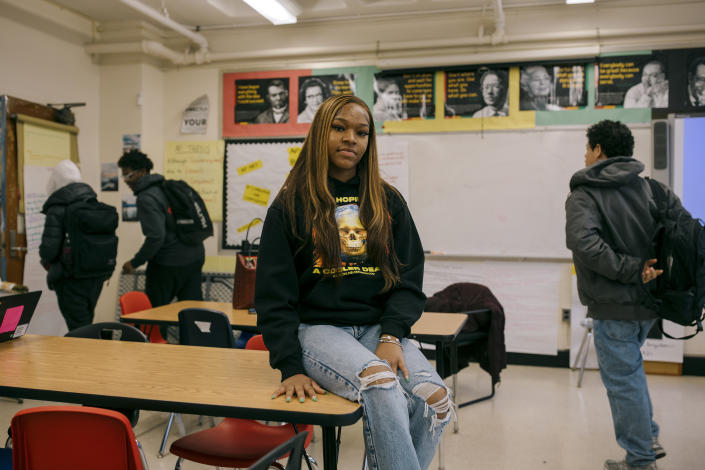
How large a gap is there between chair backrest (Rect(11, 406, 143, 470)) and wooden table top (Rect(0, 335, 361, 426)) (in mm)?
164

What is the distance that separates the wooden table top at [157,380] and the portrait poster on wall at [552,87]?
373 cm

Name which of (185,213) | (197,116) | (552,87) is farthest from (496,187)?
(197,116)

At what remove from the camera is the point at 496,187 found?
4.80 metres

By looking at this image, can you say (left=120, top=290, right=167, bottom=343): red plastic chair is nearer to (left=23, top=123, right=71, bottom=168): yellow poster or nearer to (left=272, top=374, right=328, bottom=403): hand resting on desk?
(left=23, top=123, right=71, bottom=168): yellow poster

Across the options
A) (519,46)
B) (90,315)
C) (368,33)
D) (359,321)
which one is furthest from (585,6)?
(90,315)

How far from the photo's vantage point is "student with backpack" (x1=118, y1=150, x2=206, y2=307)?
3.83 metres

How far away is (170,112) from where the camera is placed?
5.51m

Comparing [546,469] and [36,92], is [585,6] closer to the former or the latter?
[546,469]

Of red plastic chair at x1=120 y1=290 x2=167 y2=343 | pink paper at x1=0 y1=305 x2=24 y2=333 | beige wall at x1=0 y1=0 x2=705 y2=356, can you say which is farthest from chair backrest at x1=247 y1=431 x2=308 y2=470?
beige wall at x1=0 y1=0 x2=705 y2=356

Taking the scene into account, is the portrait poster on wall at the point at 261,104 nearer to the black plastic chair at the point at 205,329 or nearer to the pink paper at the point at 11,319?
the black plastic chair at the point at 205,329

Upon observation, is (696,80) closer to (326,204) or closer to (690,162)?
(690,162)

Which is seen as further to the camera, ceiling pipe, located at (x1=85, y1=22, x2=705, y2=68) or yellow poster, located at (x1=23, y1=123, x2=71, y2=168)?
ceiling pipe, located at (x1=85, y1=22, x2=705, y2=68)

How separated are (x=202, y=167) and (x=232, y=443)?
3961 mm

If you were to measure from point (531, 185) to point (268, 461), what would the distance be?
13.8 feet
